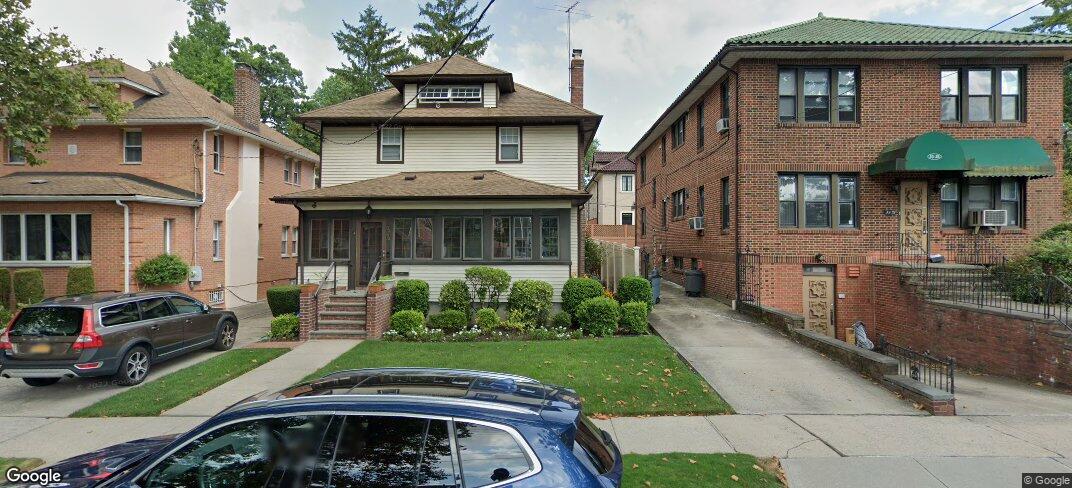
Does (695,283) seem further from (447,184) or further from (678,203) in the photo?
(447,184)

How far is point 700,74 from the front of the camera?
15180mm

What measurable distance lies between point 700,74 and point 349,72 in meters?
29.4

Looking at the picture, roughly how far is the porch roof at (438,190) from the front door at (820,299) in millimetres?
6851

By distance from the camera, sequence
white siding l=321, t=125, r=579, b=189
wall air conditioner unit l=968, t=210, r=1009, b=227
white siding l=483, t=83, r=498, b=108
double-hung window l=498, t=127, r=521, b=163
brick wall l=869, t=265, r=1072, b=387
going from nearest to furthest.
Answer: brick wall l=869, t=265, r=1072, b=387 → wall air conditioner unit l=968, t=210, r=1009, b=227 → white siding l=321, t=125, r=579, b=189 → double-hung window l=498, t=127, r=521, b=163 → white siding l=483, t=83, r=498, b=108

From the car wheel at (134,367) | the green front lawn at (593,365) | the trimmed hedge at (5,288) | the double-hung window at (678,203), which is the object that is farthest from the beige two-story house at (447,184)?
the trimmed hedge at (5,288)

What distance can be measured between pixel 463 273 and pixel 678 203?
35.8 ft

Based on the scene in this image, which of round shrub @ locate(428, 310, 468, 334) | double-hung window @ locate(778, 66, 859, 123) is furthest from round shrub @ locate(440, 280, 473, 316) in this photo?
double-hung window @ locate(778, 66, 859, 123)

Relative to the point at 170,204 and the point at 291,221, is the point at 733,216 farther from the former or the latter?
the point at 291,221

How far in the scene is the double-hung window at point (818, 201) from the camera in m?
13.8

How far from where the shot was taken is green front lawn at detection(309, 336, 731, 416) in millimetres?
6953

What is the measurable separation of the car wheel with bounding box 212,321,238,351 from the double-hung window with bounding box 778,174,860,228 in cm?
1462

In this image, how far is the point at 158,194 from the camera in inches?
594

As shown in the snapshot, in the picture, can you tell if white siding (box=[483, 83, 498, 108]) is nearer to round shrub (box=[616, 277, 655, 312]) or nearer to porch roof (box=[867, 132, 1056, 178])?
round shrub (box=[616, 277, 655, 312])

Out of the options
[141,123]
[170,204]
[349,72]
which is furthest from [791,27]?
[349,72]
